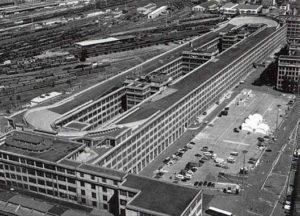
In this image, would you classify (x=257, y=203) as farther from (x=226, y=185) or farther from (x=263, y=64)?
(x=263, y=64)

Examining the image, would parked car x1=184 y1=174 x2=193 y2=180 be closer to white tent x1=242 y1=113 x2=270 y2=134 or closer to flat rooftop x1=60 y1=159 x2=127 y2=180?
flat rooftop x1=60 y1=159 x2=127 y2=180

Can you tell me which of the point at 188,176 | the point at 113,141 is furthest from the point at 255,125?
the point at 113,141

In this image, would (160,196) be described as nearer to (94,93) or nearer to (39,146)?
(39,146)

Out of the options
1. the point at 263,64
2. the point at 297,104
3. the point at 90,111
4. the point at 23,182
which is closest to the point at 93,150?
the point at 23,182

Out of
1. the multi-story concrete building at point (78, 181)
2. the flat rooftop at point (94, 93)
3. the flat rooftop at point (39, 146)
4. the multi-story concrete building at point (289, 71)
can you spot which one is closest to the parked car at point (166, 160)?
the multi-story concrete building at point (78, 181)

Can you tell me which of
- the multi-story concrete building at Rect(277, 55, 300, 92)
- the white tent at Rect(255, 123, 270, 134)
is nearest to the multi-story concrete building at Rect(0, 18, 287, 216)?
the multi-story concrete building at Rect(277, 55, 300, 92)

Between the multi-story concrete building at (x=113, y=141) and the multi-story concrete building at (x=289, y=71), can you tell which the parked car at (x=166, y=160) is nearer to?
the multi-story concrete building at (x=113, y=141)
